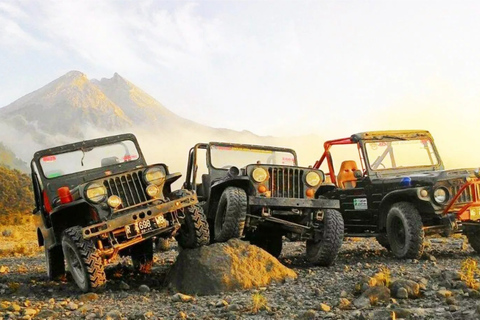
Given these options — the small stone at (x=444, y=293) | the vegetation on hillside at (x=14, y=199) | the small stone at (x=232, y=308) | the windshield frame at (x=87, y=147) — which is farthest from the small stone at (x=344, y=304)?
the vegetation on hillside at (x=14, y=199)

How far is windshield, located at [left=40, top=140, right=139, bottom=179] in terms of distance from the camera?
889 cm

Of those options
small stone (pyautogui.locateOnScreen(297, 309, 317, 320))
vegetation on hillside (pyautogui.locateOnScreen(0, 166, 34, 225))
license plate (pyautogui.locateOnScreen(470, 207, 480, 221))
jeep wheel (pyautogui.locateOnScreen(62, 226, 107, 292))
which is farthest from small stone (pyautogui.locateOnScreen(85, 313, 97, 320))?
vegetation on hillside (pyautogui.locateOnScreen(0, 166, 34, 225))

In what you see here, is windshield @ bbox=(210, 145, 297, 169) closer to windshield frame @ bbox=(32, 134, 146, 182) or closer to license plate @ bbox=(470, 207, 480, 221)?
windshield frame @ bbox=(32, 134, 146, 182)

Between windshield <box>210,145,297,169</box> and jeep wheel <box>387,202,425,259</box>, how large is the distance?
204 centimetres

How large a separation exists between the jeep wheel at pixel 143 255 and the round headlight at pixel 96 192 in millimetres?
1839

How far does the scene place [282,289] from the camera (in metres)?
6.59

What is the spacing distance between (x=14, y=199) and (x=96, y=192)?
29.6 metres

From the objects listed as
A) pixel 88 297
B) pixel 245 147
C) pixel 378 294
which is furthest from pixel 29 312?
pixel 245 147

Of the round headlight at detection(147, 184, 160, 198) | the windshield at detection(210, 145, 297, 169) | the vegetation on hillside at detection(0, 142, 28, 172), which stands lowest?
the round headlight at detection(147, 184, 160, 198)

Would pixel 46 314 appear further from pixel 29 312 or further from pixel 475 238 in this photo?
pixel 475 238

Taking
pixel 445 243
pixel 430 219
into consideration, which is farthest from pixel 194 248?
pixel 445 243

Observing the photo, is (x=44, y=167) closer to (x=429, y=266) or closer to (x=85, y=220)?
(x=85, y=220)

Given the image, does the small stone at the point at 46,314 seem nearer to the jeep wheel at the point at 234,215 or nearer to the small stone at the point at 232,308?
the small stone at the point at 232,308

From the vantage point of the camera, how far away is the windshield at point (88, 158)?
8.89 m
